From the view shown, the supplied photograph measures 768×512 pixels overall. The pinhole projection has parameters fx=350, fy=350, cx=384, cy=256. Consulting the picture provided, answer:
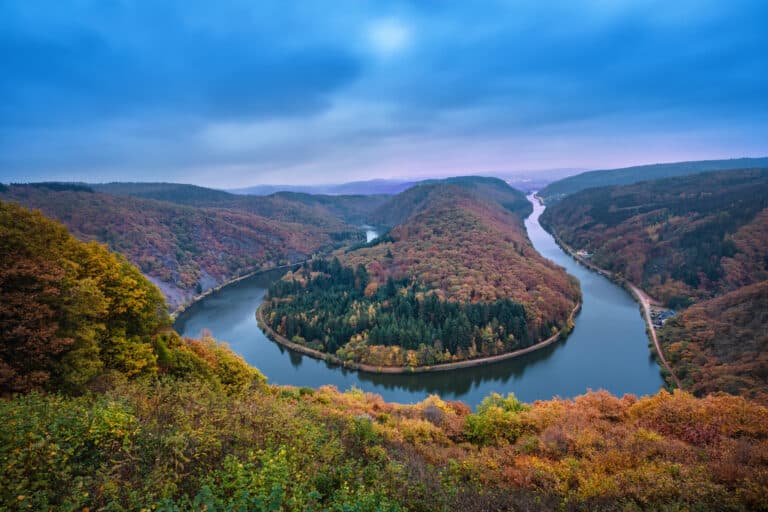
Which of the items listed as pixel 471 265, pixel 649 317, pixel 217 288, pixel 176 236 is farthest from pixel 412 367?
pixel 176 236

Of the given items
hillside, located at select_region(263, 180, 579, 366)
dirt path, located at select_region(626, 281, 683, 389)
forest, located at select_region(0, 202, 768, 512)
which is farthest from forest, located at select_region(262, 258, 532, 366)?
forest, located at select_region(0, 202, 768, 512)

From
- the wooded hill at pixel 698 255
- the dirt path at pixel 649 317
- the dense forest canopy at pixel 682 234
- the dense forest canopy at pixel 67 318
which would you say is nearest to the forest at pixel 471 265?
the dirt path at pixel 649 317

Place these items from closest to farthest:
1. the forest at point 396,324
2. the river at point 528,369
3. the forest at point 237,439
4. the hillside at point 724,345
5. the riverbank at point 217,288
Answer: the forest at point 237,439
the hillside at point 724,345
the river at point 528,369
the forest at point 396,324
the riverbank at point 217,288

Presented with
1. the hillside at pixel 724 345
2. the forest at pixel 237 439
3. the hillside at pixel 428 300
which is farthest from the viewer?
the hillside at pixel 428 300

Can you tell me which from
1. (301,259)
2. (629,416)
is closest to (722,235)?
(629,416)

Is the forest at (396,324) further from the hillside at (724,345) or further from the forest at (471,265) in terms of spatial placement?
the hillside at (724,345)

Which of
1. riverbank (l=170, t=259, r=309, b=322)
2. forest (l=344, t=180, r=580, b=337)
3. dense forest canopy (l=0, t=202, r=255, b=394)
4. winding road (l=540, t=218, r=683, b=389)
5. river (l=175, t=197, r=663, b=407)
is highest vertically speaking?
dense forest canopy (l=0, t=202, r=255, b=394)

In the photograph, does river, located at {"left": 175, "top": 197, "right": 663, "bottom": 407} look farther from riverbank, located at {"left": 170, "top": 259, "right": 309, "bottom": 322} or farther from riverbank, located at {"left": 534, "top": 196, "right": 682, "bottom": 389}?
riverbank, located at {"left": 170, "top": 259, "right": 309, "bottom": 322}
